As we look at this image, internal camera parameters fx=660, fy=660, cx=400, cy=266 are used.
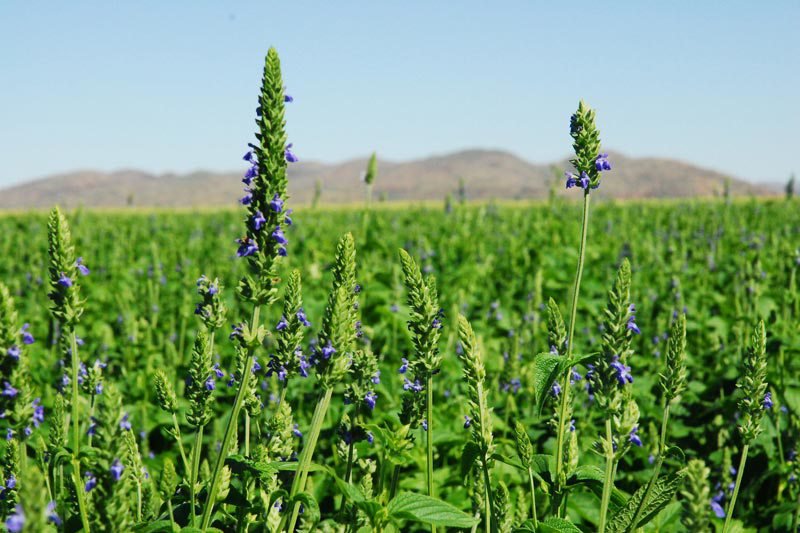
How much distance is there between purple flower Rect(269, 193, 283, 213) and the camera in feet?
7.16

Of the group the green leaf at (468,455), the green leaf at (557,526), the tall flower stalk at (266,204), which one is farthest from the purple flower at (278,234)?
the green leaf at (557,526)

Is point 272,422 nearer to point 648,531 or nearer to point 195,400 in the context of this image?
point 195,400

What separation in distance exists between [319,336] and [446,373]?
4291mm

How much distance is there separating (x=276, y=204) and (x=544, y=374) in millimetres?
1110

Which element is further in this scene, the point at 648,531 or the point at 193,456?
the point at 648,531

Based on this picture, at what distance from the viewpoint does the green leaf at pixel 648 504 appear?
2303mm

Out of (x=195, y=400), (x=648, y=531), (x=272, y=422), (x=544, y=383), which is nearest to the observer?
(x=544, y=383)

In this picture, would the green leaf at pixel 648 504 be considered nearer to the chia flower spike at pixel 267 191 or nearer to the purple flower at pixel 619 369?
the purple flower at pixel 619 369

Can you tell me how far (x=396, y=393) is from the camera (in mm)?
5836

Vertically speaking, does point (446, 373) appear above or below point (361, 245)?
below

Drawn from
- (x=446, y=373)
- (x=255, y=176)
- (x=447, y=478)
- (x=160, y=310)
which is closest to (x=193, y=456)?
(x=255, y=176)

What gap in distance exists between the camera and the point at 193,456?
250 cm

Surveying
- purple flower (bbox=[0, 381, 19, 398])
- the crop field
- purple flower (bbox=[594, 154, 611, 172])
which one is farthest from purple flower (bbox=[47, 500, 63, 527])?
purple flower (bbox=[594, 154, 611, 172])

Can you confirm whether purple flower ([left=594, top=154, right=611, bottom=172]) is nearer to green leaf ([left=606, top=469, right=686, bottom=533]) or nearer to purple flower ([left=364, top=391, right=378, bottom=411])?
green leaf ([left=606, top=469, right=686, bottom=533])
